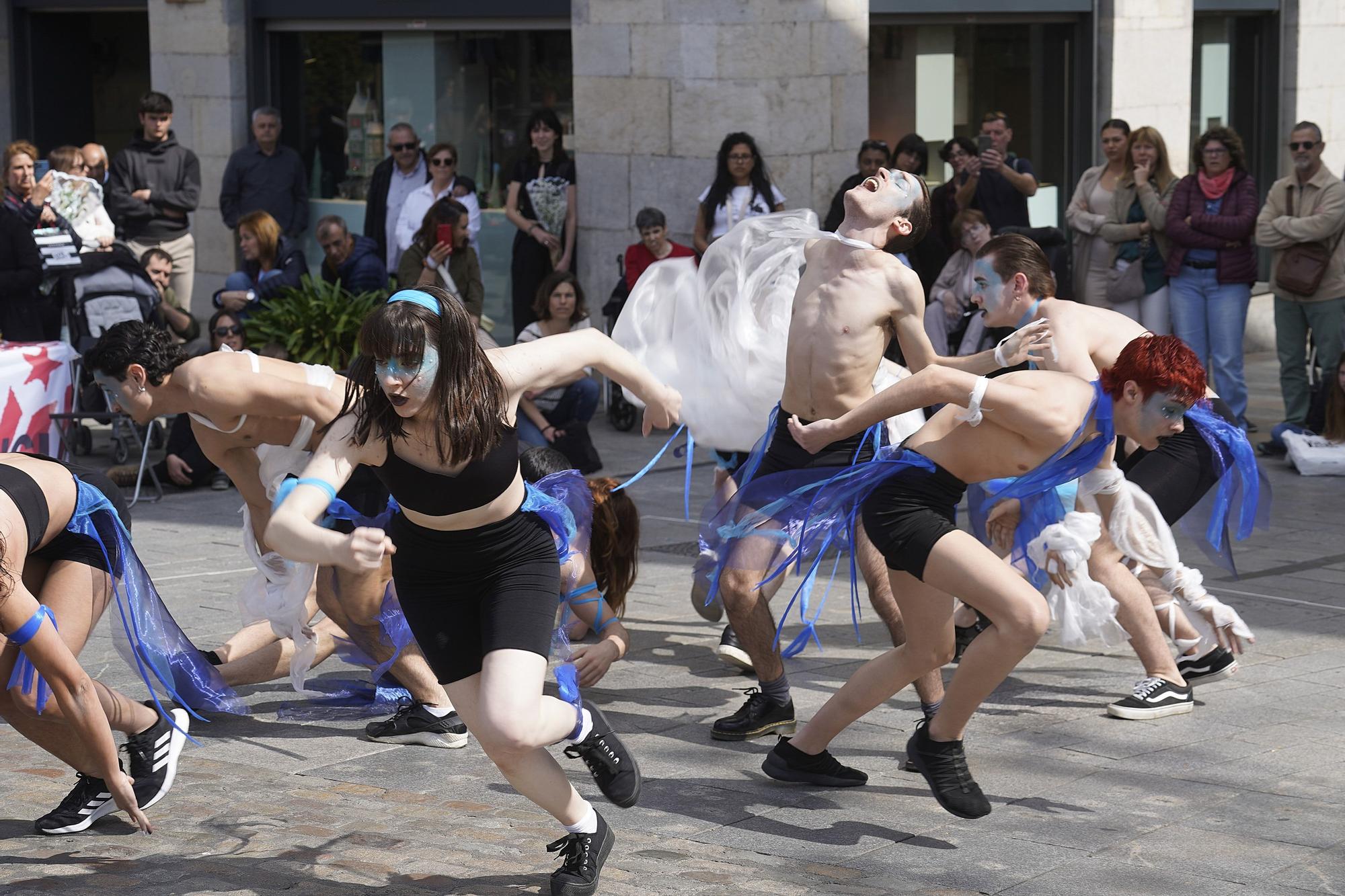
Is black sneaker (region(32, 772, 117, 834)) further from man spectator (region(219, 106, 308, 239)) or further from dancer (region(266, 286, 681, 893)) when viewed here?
man spectator (region(219, 106, 308, 239))

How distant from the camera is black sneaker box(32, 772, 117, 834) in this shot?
5312mm

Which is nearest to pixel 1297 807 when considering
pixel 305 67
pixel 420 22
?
pixel 420 22

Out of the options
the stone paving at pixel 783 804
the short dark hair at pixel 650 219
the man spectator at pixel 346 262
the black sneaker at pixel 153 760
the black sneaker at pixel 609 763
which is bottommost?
the stone paving at pixel 783 804

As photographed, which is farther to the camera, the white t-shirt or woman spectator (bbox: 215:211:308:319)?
the white t-shirt

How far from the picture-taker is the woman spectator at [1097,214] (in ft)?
40.8

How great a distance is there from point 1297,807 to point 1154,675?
1195 millimetres

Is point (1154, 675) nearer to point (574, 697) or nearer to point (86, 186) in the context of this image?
point (574, 697)

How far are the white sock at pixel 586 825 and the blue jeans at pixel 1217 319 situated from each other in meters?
8.03

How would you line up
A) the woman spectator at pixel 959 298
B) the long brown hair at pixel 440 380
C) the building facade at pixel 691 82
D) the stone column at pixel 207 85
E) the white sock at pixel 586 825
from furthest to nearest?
the stone column at pixel 207 85 < the building facade at pixel 691 82 < the woman spectator at pixel 959 298 < the white sock at pixel 586 825 < the long brown hair at pixel 440 380

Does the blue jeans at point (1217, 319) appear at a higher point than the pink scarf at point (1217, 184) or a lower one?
lower

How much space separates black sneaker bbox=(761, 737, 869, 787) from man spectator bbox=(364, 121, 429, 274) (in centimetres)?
852

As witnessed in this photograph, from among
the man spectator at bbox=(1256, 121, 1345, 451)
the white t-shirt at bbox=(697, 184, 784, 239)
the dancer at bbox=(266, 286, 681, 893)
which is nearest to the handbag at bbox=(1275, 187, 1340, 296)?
the man spectator at bbox=(1256, 121, 1345, 451)

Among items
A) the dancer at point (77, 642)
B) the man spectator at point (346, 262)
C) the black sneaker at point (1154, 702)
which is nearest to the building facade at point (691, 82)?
the man spectator at point (346, 262)

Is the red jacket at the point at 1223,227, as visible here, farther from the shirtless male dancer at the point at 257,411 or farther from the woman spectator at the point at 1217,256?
the shirtless male dancer at the point at 257,411
